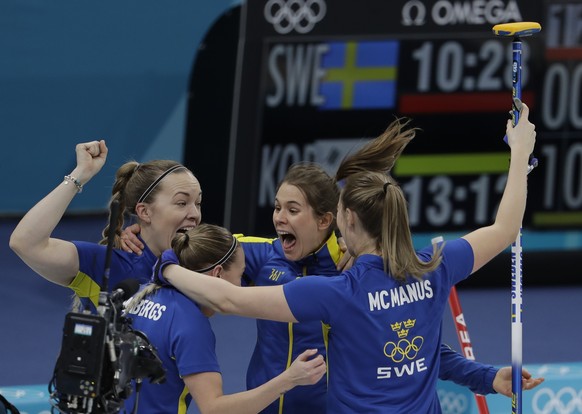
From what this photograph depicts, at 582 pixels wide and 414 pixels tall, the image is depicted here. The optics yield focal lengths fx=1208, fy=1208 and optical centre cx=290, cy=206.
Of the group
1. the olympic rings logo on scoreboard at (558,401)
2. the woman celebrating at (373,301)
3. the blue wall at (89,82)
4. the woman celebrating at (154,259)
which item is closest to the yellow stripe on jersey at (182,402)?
the woman celebrating at (154,259)

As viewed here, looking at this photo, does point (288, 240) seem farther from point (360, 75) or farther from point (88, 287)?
point (360, 75)

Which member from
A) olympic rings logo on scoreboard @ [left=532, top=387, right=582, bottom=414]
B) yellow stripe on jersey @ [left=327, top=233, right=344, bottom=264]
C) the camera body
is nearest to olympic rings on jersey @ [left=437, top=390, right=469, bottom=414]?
olympic rings logo on scoreboard @ [left=532, top=387, right=582, bottom=414]

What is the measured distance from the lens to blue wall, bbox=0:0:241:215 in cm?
1161

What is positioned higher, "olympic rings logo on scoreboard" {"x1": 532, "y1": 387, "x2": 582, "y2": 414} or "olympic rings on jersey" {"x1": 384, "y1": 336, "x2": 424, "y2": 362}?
"olympic rings on jersey" {"x1": 384, "y1": 336, "x2": 424, "y2": 362}

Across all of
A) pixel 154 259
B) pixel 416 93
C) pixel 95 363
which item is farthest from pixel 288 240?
pixel 416 93

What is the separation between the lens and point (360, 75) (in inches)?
356

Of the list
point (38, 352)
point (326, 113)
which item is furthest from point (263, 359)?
point (326, 113)

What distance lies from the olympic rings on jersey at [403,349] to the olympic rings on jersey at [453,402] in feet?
6.44

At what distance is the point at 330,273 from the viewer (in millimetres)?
4637

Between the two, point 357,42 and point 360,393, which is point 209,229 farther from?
point 357,42

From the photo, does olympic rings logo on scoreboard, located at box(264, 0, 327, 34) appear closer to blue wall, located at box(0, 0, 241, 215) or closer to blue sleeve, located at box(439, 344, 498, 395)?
blue wall, located at box(0, 0, 241, 215)

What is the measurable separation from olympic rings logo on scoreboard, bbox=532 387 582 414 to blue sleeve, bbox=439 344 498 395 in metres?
1.48

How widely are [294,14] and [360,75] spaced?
67 centimetres

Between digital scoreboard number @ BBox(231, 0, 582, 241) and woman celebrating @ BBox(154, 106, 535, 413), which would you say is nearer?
woman celebrating @ BBox(154, 106, 535, 413)
